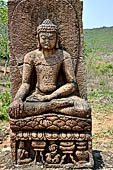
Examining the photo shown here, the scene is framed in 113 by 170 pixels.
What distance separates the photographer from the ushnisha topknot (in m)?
3.03

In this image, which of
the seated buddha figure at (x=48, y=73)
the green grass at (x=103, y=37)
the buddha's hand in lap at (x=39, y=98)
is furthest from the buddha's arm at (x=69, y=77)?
the green grass at (x=103, y=37)

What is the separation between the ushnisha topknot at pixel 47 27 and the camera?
3029 millimetres

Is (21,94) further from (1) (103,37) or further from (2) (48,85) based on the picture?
(1) (103,37)

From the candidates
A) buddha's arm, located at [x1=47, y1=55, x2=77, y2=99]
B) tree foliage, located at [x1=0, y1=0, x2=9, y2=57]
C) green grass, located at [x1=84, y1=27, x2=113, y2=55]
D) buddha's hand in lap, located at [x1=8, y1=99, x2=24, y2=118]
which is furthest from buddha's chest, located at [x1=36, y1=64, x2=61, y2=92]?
green grass, located at [x1=84, y1=27, x2=113, y2=55]

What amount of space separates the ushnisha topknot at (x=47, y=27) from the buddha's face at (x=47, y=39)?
5 centimetres

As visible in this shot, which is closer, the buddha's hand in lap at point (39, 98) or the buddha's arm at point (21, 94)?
the buddha's arm at point (21, 94)

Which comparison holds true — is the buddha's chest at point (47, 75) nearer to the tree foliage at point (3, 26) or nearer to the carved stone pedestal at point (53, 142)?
the carved stone pedestal at point (53, 142)

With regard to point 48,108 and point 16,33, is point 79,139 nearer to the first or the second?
point 48,108

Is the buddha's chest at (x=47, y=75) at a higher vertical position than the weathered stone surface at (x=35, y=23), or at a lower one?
lower

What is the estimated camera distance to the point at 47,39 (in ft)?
9.95

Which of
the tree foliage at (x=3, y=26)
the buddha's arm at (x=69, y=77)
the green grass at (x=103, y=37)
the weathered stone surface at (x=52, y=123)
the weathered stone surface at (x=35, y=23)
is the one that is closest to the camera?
the weathered stone surface at (x=52, y=123)

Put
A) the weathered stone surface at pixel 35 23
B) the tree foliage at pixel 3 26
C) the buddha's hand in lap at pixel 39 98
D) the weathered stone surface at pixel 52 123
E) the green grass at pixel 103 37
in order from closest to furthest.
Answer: the weathered stone surface at pixel 52 123 → the buddha's hand in lap at pixel 39 98 → the weathered stone surface at pixel 35 23 → the tree foliage at pixel 3 26 → the green grass at pixel 103 37

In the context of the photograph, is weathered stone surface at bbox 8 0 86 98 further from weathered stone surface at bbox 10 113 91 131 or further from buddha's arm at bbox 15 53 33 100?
weathered stone surface at bbox 10 113 91 131

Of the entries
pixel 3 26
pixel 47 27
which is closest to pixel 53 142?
pixel 47 27
